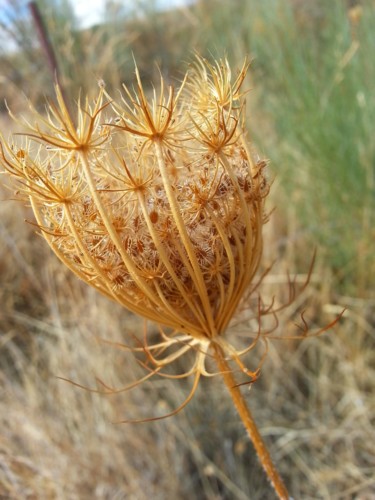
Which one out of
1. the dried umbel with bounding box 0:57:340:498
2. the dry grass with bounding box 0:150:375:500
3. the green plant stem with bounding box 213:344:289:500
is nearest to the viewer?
the dried umbel with bounding box 0:57:340:498

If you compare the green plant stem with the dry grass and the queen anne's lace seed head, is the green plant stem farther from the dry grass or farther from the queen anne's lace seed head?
the dry grass

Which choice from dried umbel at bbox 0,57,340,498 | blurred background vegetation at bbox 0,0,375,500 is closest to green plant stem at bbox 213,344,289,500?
dried umbel at bbox 0,57,340,498

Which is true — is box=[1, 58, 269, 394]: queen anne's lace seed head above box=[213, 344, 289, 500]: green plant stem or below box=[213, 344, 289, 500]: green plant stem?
above

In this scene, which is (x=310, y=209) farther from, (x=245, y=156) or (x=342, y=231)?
(x=245, y=156)

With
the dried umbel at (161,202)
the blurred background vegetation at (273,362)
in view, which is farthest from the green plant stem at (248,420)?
the blurred background vegetation at (273,362)

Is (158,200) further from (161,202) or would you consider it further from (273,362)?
(273,362)

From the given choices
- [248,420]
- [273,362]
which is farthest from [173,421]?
[248,420]
